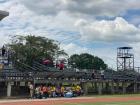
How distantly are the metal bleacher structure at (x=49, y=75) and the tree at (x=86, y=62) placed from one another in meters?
44.7

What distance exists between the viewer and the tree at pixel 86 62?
109m

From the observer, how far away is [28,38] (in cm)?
7362

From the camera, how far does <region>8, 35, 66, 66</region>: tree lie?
67312 millimetres

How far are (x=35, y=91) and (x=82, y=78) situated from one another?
512 inches

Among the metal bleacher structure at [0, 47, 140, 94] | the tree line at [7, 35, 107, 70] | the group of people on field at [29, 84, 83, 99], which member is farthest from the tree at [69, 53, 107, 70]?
the group of people on field at [29, 84, 83, 99]

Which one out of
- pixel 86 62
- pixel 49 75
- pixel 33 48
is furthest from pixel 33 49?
pixel 86 62

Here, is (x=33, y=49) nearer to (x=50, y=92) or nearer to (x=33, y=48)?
(x=33, y=48)

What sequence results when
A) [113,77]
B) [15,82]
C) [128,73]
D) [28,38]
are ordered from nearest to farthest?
[15,82]
[113,77]
[128,73]
[28,38]

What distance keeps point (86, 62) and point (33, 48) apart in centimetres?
4106

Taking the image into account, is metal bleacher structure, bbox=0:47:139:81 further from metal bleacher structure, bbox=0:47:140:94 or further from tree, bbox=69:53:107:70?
tree, bbox=69:53:107:70

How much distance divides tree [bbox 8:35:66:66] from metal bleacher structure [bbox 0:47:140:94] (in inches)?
359

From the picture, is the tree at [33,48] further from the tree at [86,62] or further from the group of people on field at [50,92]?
the tree at [86,62]

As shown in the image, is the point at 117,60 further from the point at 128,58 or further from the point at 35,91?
the point at 35,91

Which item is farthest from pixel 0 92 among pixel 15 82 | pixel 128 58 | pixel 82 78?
pixel 128 58
